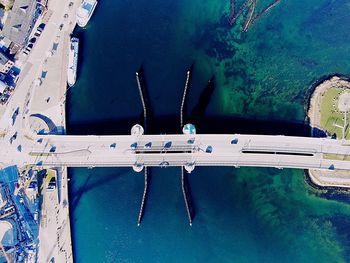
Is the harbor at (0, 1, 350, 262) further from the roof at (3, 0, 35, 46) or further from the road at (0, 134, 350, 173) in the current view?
the road at (0, 134, 350, 173)

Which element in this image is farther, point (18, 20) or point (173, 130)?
point (173, 130)

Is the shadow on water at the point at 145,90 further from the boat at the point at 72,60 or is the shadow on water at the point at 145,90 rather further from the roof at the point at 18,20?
the roof at the point at 18,20

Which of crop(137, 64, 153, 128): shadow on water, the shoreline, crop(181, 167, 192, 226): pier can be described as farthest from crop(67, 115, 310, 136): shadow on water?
crop(181, 167, 192, 226): pier

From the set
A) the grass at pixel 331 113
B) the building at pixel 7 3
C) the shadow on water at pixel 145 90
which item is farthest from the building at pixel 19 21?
the grass at pixel 331 113

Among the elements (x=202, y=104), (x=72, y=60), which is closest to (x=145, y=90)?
(x=202, y=104)

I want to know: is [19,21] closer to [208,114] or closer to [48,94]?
[48,94]

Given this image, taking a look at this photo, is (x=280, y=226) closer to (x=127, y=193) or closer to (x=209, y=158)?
(x=209, y=158)
